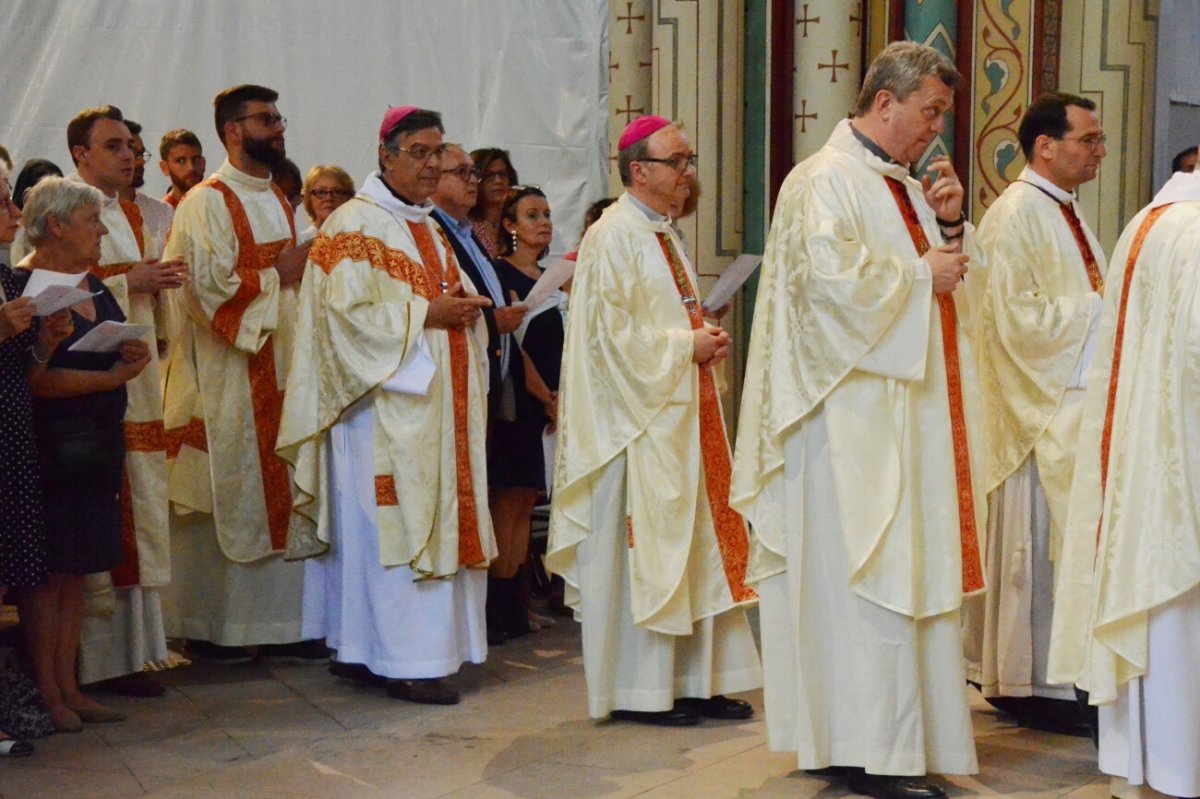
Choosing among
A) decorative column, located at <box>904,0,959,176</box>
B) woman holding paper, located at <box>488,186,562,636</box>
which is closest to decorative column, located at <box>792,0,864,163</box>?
decorative column, located at <box>904,0,959,176</box>

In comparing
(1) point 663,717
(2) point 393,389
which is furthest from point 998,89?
(1) point 663,717

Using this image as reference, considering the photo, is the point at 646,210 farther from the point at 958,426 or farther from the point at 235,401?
the point at 235,401

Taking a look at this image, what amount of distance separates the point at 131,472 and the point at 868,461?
2.71 metres

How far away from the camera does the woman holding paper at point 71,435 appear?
16.3 feet

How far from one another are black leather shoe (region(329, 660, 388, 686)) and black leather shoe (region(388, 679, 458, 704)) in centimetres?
20

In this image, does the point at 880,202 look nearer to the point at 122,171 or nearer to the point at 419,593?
the point at 419,593

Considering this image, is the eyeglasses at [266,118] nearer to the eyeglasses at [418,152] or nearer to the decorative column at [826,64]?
the eyeglasses at [418,152]

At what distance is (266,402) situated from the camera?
6.11 meters

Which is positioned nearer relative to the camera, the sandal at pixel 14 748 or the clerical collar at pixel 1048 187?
the sandal at pixel 14 748

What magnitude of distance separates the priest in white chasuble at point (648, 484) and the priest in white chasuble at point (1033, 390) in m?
0.81

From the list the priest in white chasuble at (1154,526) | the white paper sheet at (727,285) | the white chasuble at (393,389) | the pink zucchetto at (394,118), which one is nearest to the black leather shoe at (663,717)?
the white chasuble at (393,389)

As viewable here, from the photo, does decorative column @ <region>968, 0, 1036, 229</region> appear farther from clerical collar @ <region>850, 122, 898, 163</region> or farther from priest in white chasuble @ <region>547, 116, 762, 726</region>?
clerical collar @ <region>850, 122, 898, 163</region>

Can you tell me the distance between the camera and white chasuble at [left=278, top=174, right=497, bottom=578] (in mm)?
5406

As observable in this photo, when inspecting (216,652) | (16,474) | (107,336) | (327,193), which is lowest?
(216,652)
